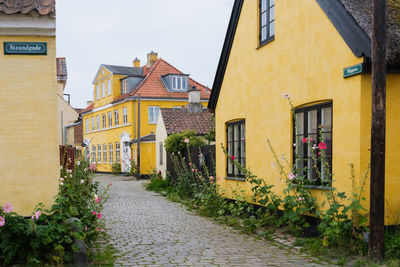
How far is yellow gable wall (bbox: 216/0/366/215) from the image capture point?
6898 mm

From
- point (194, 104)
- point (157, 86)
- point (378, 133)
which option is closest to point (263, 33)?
point (378, 133)

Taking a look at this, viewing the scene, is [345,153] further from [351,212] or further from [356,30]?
[356,30]

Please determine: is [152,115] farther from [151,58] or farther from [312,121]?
[312,121]

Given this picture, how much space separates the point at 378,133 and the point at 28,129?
4716 mm

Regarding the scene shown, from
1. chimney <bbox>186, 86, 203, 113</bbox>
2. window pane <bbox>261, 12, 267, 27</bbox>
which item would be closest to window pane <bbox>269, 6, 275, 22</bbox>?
window pane <bbox>261, 12, 267, 27</bbox>

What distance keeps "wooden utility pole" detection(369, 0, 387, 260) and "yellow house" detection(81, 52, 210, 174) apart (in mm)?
24495

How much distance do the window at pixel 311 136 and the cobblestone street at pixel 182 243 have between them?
1.53 metres

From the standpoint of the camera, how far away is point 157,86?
115ft

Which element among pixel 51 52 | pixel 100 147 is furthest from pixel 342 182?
pixel 100 147

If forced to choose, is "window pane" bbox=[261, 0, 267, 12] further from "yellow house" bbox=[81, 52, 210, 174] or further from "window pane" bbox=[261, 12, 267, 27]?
"yellow house" bbox=[81, 52, 210, 174]

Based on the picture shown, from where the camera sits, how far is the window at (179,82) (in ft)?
116

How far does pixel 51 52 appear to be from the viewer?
20.0 ft

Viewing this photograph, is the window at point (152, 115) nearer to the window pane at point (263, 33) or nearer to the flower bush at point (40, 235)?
the window pane at point (263, 33)

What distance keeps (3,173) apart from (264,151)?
5.52 m
